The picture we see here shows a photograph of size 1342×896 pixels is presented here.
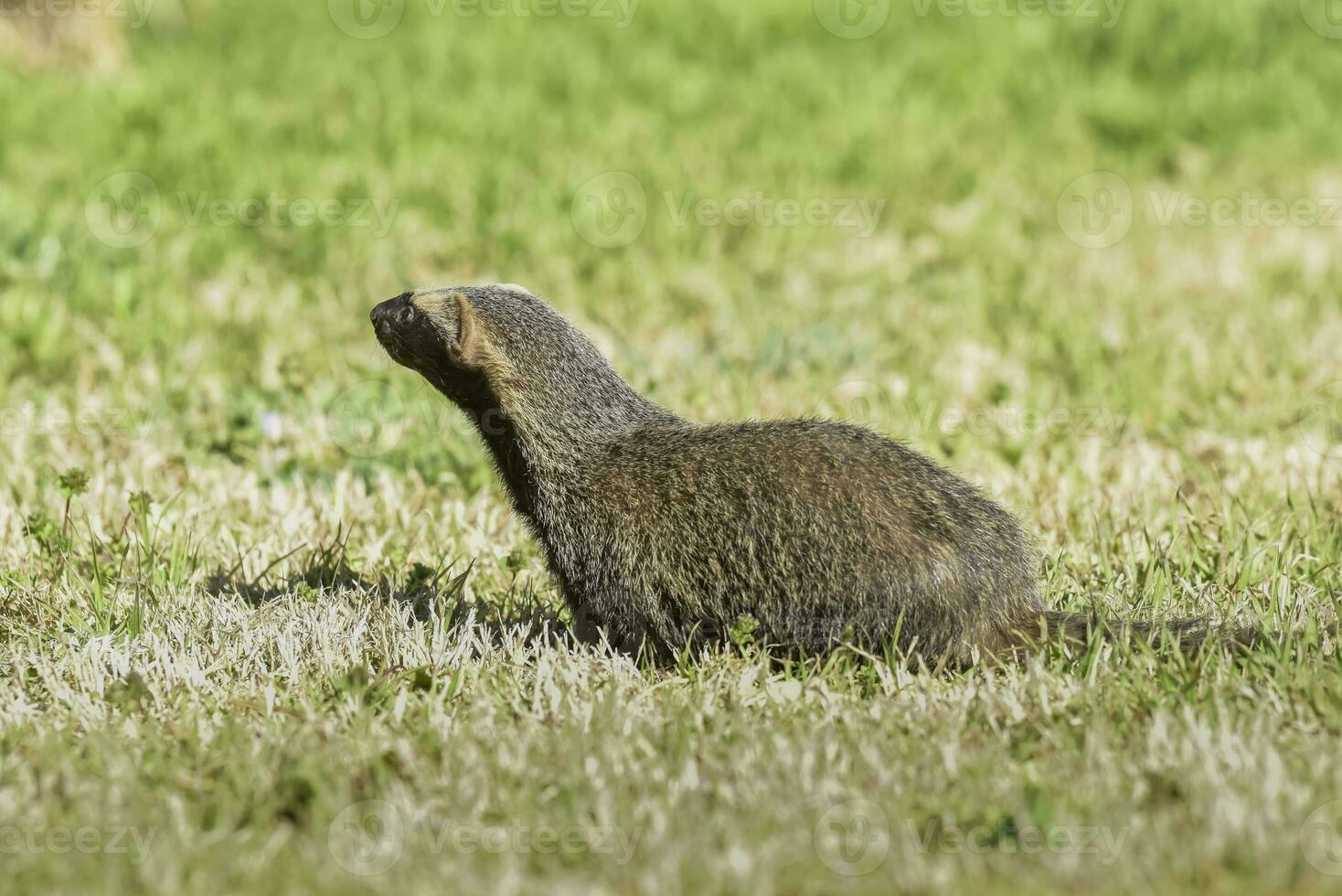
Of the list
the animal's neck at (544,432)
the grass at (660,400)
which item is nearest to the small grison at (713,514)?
the animal's neck at (544,432)

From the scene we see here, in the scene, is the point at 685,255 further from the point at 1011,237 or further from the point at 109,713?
the point at 109,713

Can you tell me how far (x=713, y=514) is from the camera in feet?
12.9

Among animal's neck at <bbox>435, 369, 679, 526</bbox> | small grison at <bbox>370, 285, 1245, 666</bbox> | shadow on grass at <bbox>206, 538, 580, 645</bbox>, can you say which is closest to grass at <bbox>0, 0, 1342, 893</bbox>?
shadow on grass at <bbox>206, 538, 580, 645</bbox>

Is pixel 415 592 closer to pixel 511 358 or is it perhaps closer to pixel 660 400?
pixel 511 358

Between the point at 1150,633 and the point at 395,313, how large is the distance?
2.22 m

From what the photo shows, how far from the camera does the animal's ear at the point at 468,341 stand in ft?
13.8

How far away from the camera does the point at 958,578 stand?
3.73 metres

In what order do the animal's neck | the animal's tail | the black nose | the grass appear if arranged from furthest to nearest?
the black nose, the animal's neck, the animal's tail, the grass

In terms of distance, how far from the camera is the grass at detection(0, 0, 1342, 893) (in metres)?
2.93

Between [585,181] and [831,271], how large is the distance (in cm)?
176

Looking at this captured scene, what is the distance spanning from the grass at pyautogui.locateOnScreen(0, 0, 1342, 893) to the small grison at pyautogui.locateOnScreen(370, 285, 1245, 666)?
0.51 feet

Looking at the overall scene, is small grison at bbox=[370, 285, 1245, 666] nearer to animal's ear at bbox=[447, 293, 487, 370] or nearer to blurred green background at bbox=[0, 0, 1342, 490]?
animal's ear at bbox=[447, 293, 487, 370]

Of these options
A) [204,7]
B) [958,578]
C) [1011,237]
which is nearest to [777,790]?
[958,578]

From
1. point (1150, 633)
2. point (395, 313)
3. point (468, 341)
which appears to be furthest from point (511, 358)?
point (1150, 633)
